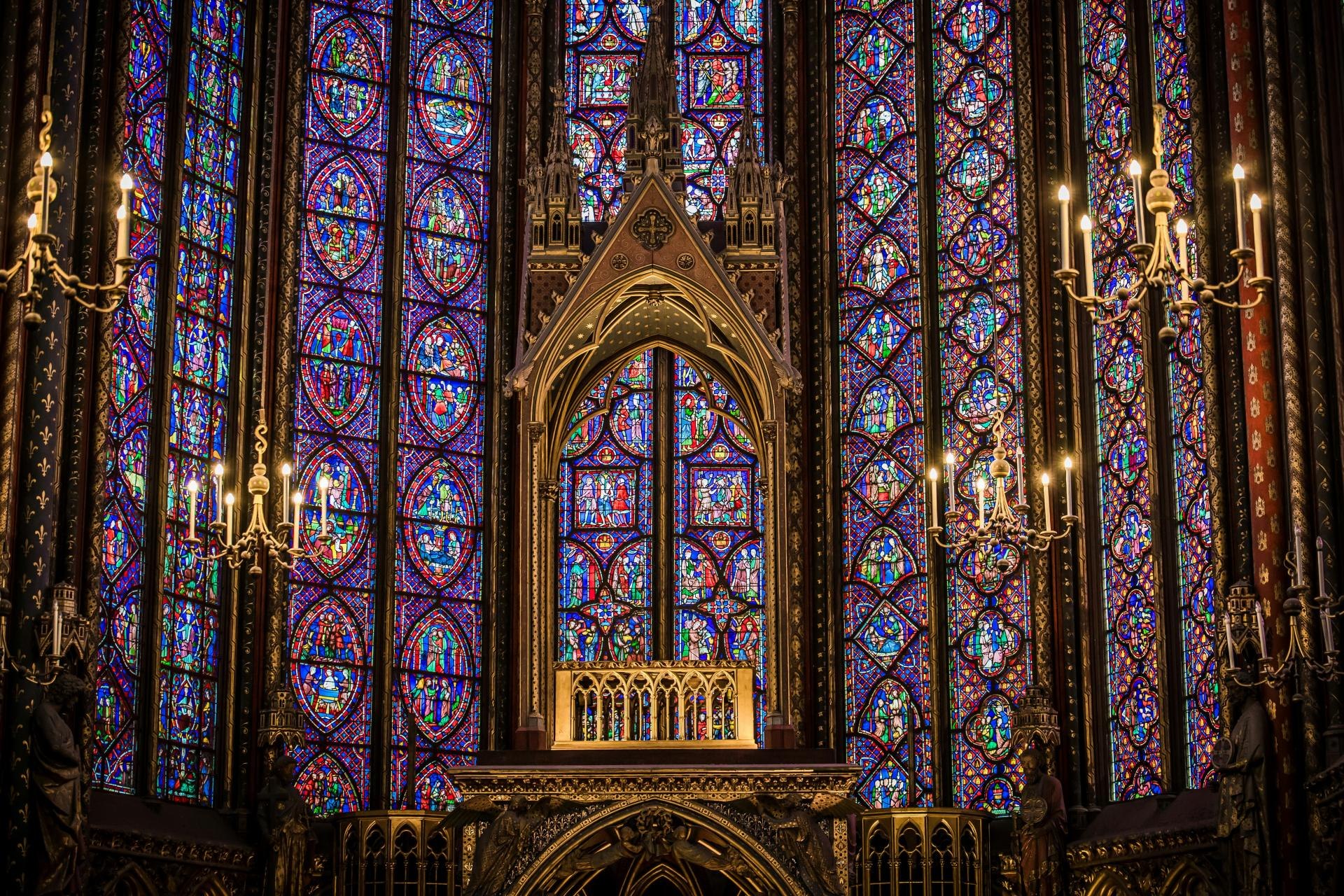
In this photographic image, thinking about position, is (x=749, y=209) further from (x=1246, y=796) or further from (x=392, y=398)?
(x=1246, y=796)

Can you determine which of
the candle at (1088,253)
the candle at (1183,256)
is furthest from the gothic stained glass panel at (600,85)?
the candle at (1183,256)

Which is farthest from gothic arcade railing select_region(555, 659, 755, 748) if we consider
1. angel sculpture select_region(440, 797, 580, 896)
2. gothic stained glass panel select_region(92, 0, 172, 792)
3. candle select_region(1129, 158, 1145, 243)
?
candle select_region(1129, 158, 1145, 243)

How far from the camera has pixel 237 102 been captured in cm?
2233

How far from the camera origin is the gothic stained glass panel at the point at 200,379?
20.2 meters

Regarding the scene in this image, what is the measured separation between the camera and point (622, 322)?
780 inches

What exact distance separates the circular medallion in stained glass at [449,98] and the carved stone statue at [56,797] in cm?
864

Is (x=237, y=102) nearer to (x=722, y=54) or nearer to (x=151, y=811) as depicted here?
(x=722, y=54)

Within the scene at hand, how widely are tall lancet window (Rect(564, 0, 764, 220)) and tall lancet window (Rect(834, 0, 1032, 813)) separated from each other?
1111 millimetres

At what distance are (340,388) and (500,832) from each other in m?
6.11

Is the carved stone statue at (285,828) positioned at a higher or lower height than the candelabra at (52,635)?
lower

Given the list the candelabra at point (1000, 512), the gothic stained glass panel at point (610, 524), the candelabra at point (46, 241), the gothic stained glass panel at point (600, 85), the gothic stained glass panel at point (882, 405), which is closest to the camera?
the candelabra at point (46, 241)

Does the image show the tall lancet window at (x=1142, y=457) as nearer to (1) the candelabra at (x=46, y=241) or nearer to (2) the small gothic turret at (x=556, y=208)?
(2) the small gothic turret at (x=556, y=208)

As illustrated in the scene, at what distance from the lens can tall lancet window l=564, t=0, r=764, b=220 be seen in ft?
77.8

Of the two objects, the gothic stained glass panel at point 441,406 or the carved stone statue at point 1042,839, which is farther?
the gothic stained glass panel at point 441,406
